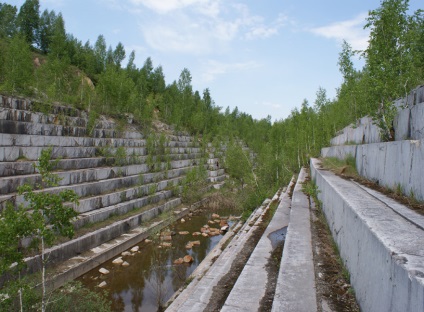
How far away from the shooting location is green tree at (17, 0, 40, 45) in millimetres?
42719

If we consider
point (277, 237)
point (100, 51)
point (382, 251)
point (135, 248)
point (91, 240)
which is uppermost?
point (100, 51)

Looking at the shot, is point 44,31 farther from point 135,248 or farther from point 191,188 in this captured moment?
point 135,248

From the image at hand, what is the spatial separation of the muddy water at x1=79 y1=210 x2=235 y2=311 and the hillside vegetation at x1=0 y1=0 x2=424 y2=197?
5728 mm

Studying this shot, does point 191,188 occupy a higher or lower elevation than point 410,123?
lower

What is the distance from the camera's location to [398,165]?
15.7ft

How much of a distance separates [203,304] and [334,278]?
6.33 feet

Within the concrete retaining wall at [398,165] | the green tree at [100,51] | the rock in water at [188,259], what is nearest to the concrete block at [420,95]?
the concrete retaining wall at [398,165]

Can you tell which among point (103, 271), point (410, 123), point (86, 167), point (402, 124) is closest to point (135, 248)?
point (103, 271)

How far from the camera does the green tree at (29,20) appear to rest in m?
42.7

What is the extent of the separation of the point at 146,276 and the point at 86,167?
6385 millimetres

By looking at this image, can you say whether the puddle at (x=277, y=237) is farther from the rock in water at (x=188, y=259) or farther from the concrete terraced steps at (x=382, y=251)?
the rock in water at (x=188, y=259)

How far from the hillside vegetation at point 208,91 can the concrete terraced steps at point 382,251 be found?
11.2ft

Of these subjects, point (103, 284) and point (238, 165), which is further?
point (238, 165)

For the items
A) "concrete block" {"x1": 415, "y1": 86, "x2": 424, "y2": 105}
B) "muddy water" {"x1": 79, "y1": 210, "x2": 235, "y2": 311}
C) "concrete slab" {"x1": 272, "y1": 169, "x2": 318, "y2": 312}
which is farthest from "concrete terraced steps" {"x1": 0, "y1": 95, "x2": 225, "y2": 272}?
"concrete block" {"x1": 415, "y1": 86, "x2": 424, "y2": 105}
